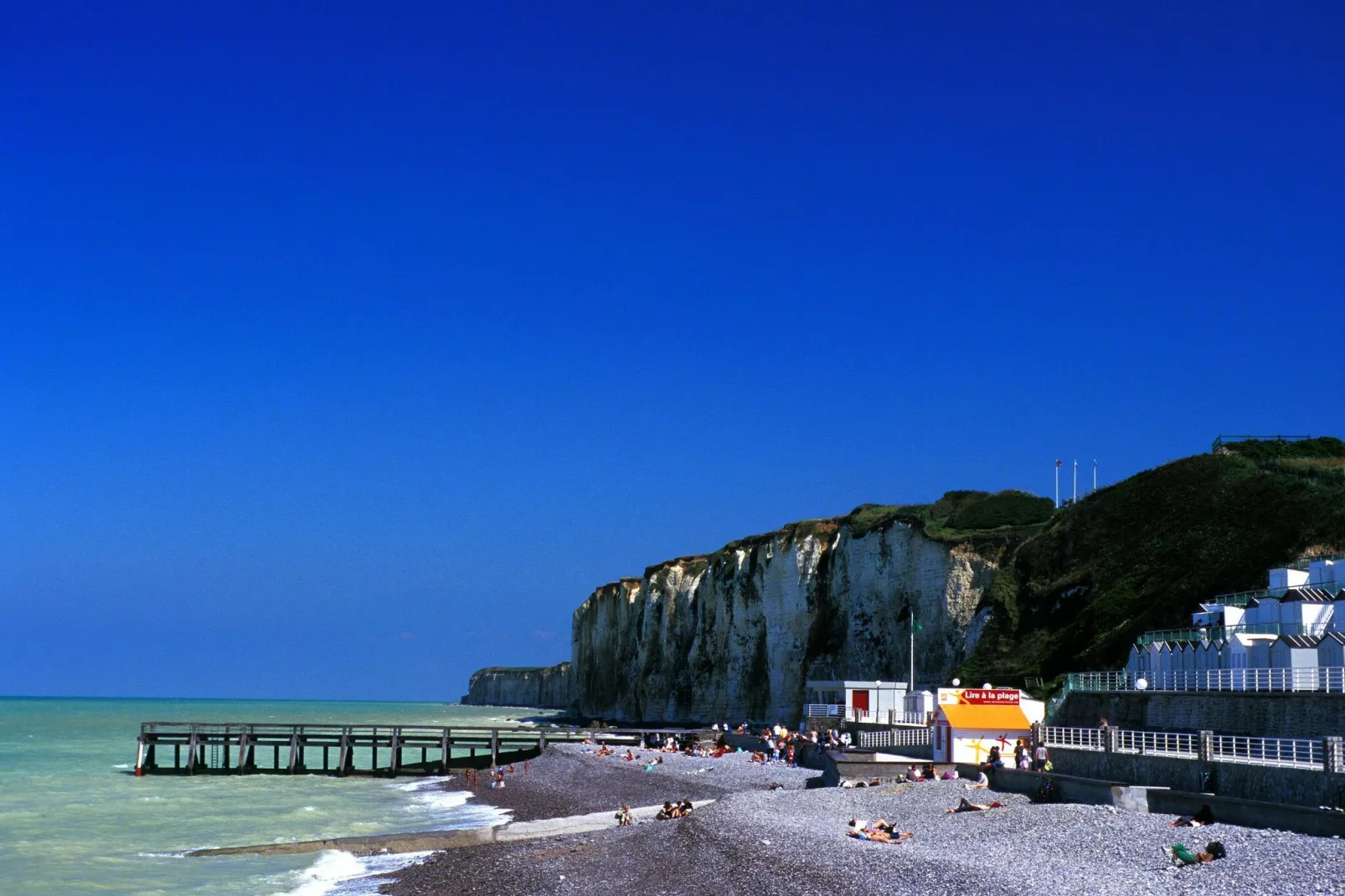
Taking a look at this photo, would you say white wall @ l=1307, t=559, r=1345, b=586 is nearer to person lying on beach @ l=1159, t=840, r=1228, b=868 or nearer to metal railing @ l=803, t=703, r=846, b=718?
metal railing @ l=803, t=703, r=846, b=718

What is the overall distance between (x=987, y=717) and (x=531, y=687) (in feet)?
468

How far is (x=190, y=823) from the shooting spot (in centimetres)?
3388

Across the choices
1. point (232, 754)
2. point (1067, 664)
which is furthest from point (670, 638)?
point (1067, 664)

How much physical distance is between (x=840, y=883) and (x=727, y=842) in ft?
15.6

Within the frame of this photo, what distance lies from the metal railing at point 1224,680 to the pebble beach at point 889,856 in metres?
6.72

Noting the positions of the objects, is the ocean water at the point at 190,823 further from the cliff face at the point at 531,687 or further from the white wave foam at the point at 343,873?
the cliff face at the point at 531,687

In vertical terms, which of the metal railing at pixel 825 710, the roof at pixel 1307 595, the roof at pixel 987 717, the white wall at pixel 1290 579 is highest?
the white wall at pixel 1290 579

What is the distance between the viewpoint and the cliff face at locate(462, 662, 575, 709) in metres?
145

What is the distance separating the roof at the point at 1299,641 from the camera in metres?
26.9

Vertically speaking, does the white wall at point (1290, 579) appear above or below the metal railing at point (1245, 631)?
above

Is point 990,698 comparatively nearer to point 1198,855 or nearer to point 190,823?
point 1198,855

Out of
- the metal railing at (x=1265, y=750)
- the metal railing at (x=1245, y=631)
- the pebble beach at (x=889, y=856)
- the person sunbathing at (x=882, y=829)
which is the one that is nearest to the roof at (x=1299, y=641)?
the metal railing at (x=1245, y=631)

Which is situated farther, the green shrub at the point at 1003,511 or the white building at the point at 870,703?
the green shrub at the point at 1003,511

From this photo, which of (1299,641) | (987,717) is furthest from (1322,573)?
(987,717)
